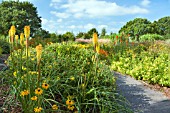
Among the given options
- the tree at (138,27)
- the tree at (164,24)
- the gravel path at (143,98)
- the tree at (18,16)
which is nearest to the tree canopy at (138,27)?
the tree at (138,27)

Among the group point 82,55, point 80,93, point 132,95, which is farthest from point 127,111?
point 82,55

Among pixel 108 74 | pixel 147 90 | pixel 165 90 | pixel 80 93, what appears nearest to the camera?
pixel 80 93

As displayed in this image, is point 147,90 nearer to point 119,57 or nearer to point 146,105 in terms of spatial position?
→ point 146,105

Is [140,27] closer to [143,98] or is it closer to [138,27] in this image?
[138,27]

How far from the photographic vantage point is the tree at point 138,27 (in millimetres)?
36344

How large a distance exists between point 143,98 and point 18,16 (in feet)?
72.1

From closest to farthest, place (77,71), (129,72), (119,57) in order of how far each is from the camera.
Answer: (77,71)
(129,72)
(119,57)

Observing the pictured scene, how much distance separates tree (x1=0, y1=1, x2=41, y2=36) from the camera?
83.1 feet

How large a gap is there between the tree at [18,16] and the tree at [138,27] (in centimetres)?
1417

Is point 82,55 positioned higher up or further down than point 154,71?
higher up

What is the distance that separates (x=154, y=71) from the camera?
7109mm

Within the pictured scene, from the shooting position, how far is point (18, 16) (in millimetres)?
25422

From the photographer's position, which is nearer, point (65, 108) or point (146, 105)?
point (65, 108)

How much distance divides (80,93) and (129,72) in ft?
13.7
